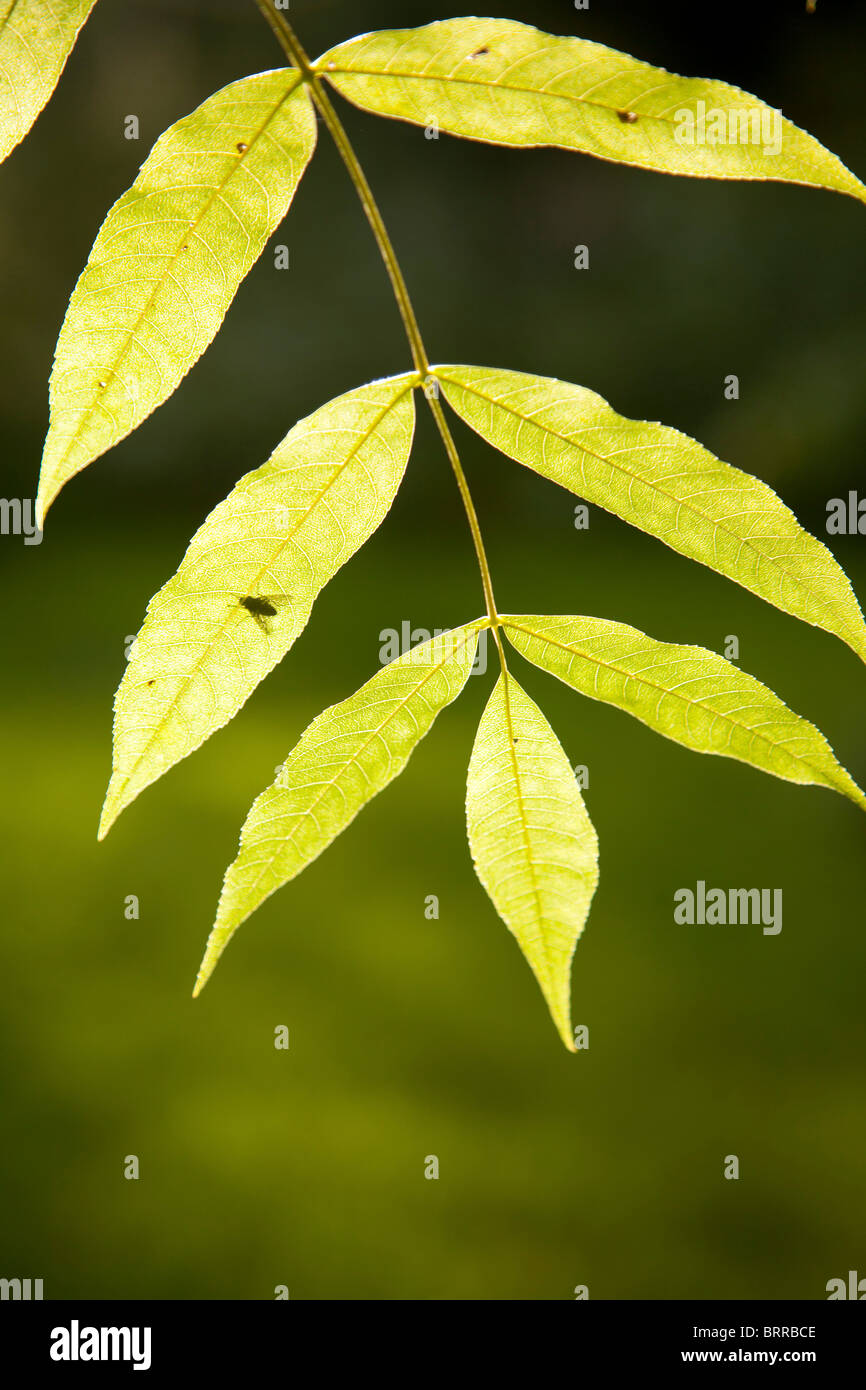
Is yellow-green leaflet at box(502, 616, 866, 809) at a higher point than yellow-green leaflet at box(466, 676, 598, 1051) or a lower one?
higher

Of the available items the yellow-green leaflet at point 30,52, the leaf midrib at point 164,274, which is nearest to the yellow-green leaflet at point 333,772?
the leaf midrib at point 164,274

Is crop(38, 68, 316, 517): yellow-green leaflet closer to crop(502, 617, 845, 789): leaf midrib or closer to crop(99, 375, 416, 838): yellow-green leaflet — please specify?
crop(99, 375, 416, 838): yellow-green leaflet

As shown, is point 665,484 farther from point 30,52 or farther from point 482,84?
point 30,52

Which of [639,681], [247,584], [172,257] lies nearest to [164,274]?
[172,257]

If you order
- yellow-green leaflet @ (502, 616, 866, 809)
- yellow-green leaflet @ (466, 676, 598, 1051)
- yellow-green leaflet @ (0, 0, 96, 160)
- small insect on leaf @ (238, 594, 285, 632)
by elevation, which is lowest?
yellow-green leaflet @ (466, 676, 598, 1051)

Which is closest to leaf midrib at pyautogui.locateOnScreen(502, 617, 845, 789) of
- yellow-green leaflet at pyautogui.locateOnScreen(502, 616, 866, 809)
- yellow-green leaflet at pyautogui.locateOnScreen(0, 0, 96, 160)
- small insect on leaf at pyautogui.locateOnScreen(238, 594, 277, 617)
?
yellow-green leaflet at pyautogui.locateOnScreen(502, 616, 866, 809)

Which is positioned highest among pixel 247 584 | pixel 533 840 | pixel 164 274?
pixel 164 274

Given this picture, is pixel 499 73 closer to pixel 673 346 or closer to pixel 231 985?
pixel 231 985

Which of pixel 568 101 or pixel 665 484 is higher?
pixel 568 101
